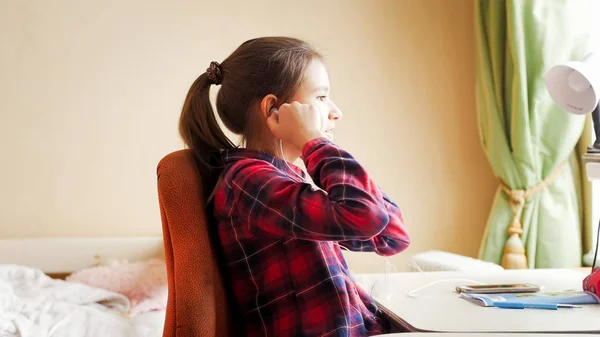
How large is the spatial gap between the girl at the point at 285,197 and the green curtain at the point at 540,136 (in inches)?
57.3

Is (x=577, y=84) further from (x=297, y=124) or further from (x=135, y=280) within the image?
(x=135, y=280)

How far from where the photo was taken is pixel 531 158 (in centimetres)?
257

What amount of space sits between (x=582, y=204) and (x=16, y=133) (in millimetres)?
2109

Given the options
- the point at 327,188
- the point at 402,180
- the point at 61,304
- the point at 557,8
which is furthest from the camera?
the point at 402,180

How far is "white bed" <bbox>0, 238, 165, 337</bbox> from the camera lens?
1.97 m

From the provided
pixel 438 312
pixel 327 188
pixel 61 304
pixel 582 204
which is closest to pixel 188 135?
pixel 327 188

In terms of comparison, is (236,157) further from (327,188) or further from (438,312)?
(438,312)

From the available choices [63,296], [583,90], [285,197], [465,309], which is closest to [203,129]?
[285,197]

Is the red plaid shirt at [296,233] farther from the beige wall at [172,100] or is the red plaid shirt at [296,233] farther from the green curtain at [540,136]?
the beige wall at [172,100]

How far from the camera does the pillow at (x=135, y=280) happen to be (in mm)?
2348

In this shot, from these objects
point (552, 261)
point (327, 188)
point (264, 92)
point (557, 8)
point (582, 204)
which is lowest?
point (552, 261)

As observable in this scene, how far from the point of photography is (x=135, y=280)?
97.0 inches

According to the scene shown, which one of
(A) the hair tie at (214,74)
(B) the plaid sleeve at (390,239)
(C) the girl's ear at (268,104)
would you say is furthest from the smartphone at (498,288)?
(A) the hair tie at (214,74)

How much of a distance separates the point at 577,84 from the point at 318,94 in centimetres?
76
